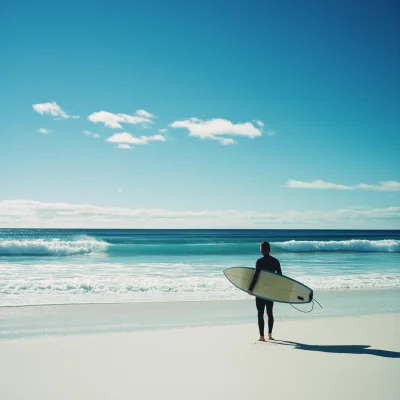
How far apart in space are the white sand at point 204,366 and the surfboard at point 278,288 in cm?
61

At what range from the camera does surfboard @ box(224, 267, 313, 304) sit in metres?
5.84

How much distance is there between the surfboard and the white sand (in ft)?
2.00

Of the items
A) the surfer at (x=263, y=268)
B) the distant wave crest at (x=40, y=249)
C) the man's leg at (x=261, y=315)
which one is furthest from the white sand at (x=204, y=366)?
the distant wave crest at (x=40, y=249)

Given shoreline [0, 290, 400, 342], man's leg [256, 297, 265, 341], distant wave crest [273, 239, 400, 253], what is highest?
man's leg [256, 297, 265, 341]

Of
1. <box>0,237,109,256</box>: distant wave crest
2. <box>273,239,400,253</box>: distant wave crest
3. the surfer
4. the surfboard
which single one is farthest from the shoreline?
<box>273,239,400,253</box>: distant wave crest

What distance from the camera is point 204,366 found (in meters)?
4.72

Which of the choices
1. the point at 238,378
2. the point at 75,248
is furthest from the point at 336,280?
the point at 75,248

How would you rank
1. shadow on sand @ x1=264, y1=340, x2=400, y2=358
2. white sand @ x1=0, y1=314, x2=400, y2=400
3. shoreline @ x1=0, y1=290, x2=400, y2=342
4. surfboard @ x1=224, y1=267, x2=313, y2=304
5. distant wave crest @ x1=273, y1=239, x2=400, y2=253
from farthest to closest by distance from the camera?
distant wave crest @ x1=273, y1=239, x2=400, y2=253 → shoreline @ x1=0, y1=290, x2=400, y2=342 → surfboard @ x1=224, y1=267, x2=313, y2=304 → shadow on sand @ x1=264, y1=340, x2=400, y2=358 → white sand @ x1=0, y1=314, x2=400, y2=400

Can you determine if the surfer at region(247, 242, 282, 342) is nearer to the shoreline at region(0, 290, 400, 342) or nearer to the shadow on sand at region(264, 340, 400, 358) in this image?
the shadow on sand at region(264, 340, 400, 358)

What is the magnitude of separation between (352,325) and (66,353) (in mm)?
4891

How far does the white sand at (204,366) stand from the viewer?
3.99 metres

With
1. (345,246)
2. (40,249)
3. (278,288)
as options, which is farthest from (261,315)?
(345,246)

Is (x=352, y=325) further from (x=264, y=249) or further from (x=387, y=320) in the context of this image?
(x=264, y=249)

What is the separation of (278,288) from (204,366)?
1965 mm
